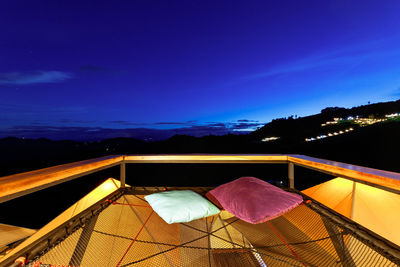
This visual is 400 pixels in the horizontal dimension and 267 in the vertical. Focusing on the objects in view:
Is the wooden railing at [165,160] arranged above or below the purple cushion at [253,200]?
→ above

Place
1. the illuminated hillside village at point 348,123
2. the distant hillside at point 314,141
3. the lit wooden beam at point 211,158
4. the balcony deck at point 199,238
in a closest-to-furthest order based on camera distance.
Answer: the balcony deck at point 199,238
the lit wooden beam at point 211,158
the distant hillside at point 314,141
the illuminated hillside village at point 348,123

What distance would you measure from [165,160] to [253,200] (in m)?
1.18

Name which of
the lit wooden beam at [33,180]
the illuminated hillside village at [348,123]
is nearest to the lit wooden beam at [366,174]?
the lit wooden beam at [33,180]

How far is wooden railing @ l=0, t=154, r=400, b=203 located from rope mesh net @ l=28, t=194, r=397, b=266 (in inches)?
14.5

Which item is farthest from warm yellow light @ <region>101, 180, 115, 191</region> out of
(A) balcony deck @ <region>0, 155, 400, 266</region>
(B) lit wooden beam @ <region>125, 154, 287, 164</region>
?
(A) balcony deck @ <region>0, 155, 400, 266</region>

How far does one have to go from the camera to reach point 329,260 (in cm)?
113

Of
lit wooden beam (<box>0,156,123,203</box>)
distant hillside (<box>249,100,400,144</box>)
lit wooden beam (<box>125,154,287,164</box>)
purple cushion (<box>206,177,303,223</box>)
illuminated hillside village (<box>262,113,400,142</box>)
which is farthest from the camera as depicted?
distant hillside (<box>249,100,400,144</box>)

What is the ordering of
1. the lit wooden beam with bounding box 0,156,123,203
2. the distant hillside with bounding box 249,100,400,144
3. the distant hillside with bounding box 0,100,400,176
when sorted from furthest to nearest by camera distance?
the distant hillside with bounding box 249,100,400,144
the distant hillside with bounding box 0,100,400,176
the lit wooden beam with bounding box 0,156,123,203

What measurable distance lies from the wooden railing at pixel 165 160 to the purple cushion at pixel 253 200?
42 cm

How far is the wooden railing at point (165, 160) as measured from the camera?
1.00 meters

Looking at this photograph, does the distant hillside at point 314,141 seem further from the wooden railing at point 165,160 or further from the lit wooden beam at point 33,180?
the lit wooden beam at point 33,180

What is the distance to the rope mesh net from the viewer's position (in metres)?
1.11

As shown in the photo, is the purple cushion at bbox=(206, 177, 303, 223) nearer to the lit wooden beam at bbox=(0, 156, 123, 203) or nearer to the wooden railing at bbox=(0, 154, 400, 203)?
the wooden railing at bbox=(0, 154, 400, 203)

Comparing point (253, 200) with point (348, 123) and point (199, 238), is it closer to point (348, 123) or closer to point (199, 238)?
point (199, 238)
